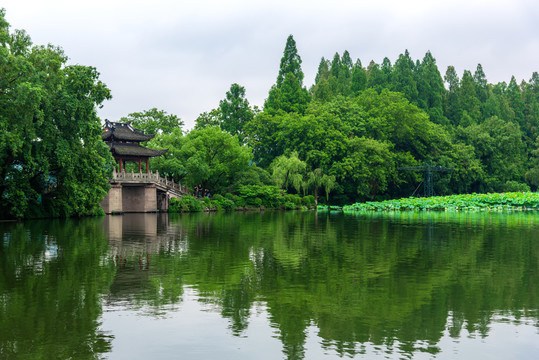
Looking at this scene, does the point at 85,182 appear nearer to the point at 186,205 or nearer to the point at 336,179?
the point at 186,205

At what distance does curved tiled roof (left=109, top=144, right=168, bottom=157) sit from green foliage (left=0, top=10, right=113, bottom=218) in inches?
463

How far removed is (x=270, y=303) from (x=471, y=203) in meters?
44.6

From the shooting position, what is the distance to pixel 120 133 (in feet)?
152

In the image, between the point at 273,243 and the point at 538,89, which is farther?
the point at 538,89

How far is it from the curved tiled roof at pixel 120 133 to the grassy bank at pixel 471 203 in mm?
20206

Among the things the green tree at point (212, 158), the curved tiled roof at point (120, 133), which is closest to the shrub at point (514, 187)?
the green tree at point (212, 158)

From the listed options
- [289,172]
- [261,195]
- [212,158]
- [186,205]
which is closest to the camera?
[186,205]

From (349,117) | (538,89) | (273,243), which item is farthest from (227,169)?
(538,89)

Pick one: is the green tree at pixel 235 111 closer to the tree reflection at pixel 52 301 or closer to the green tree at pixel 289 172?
the green tree at pixel 289 172

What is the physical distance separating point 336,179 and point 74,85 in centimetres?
3350

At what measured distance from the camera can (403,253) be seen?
15.4 metres

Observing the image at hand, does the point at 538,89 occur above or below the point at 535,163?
above

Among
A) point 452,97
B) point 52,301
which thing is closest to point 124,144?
point 52,301

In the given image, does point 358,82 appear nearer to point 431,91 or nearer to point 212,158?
point 431,91
